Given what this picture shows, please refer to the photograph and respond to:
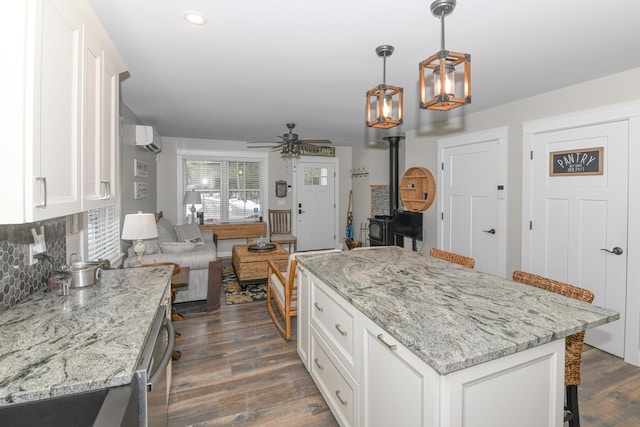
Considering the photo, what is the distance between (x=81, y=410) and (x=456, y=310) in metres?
1.37

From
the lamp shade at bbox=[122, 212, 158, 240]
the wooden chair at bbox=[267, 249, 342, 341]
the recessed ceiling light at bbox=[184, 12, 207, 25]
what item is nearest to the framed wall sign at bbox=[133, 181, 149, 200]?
the lamp shade at bbox=[122, 212, 158, 240]

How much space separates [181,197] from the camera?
20.6 ft

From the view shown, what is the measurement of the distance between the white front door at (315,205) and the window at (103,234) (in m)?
4.05

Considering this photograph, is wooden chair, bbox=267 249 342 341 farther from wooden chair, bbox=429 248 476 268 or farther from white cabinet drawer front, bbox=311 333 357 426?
wooden chair, bbox=429 248 476 268

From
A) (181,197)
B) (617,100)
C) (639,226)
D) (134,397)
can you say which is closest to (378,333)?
(134,397)

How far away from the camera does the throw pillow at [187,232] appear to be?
5.27 m

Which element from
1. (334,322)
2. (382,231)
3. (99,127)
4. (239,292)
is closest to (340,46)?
(99,127)

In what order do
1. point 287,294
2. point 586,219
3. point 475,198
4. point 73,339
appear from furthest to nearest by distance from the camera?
1. point 475,198
2. point 586,219
3. point 287,294
4. point 73,339

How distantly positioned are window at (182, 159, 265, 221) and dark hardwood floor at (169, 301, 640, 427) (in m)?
3.68

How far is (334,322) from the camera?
1.86m

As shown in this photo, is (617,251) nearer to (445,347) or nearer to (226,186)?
(445,347)

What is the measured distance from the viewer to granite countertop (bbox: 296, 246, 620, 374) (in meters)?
1.07

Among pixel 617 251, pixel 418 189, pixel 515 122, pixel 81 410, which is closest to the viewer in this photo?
pixel 81 410


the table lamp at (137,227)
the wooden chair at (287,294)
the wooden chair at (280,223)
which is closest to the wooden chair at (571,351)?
the wooden chair at (287,294)
